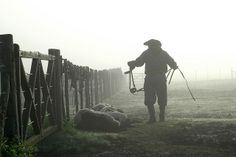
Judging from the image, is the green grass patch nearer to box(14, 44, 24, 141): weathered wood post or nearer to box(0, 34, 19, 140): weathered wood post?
box(14, 44, 24, 141): weathered wood post

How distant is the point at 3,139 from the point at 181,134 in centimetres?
415

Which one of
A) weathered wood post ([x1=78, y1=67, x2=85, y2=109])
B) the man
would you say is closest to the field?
the man

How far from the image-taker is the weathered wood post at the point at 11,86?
7.05m

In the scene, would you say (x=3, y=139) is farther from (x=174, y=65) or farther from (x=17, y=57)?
(x=174, y=65)

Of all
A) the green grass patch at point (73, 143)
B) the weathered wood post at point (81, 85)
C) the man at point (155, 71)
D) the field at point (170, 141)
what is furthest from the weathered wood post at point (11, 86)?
the weathered wood post at point (81, 85)

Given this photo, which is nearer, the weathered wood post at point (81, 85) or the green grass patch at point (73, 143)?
the green grass patch at point (73, 143)

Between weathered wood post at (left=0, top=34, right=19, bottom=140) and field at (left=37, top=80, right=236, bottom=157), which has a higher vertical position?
weathered wood post at (left=0, top=34, right=19, bottom=140)

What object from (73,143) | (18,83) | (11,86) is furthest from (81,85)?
(11,86)

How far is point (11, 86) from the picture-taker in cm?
715

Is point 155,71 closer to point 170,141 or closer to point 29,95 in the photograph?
point 170,141

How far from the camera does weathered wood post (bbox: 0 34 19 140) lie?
705cm

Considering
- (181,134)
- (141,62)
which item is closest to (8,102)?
(181,134)

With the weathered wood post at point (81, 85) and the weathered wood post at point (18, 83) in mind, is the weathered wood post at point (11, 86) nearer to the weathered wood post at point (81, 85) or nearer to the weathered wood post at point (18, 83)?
the weathered wood post at point (18, 83)

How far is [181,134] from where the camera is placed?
9766mm
